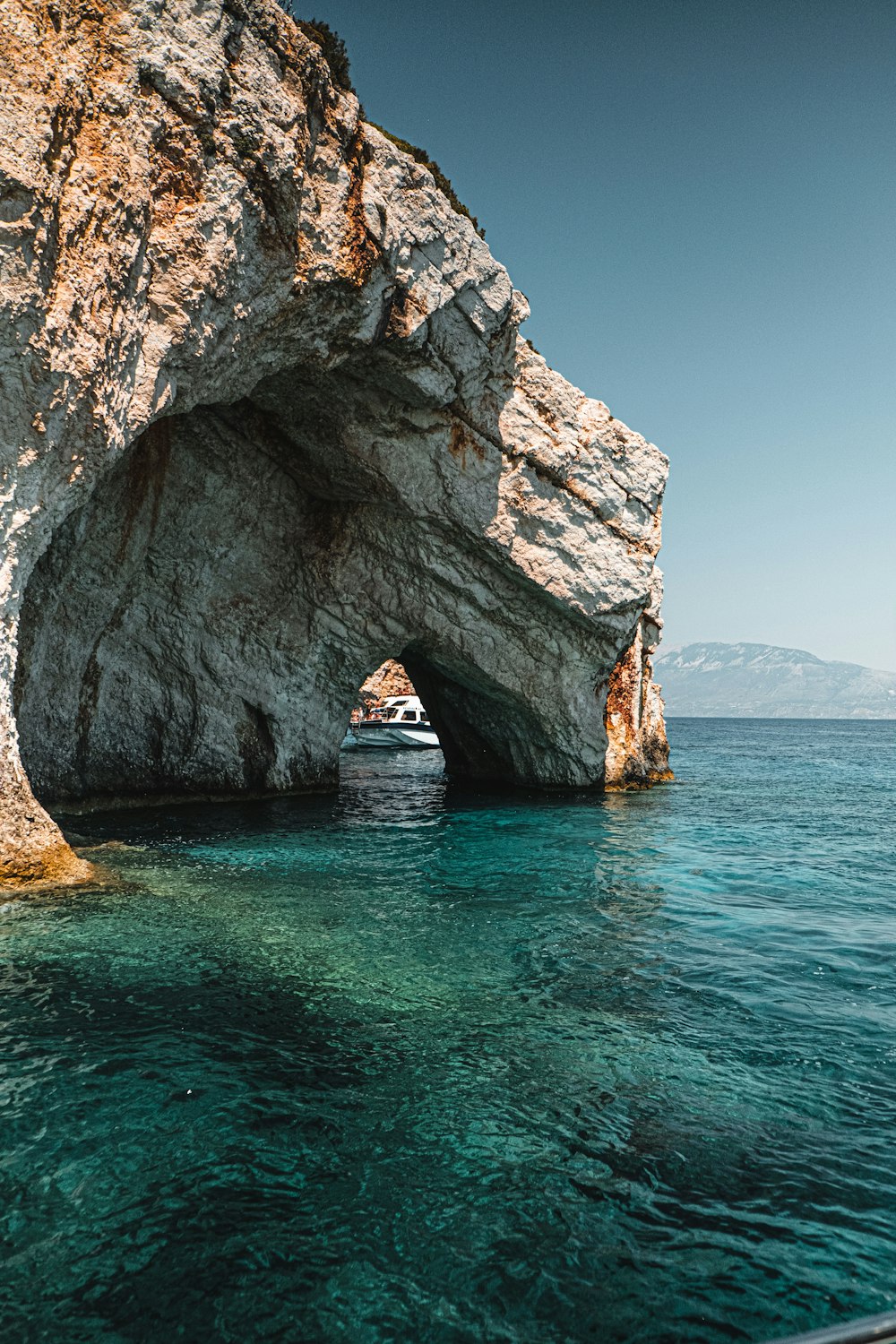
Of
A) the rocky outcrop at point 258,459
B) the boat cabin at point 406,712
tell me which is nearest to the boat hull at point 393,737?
the boat cabin at point 406,712

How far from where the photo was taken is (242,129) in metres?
12.7

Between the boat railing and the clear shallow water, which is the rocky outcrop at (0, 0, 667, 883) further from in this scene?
the boat railing

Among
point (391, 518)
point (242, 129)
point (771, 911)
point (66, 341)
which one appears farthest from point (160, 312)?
point (771, 911)

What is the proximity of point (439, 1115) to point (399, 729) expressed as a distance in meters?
42.5

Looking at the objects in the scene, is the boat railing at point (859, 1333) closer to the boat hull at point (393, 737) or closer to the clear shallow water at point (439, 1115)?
the clear shallow water at point (439, 1115)

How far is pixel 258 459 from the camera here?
20.6 meters

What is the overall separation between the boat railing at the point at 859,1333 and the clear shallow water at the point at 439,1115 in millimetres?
2259

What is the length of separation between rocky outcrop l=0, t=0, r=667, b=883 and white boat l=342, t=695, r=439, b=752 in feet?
52.8

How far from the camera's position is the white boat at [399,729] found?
47750 mm

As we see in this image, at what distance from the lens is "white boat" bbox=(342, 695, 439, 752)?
47750 mm

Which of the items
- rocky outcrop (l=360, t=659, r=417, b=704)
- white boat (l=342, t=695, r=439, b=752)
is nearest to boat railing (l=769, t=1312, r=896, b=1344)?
white boat (l=342, t=695, r=439, b=752)

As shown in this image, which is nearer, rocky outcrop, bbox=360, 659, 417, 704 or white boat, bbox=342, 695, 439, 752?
white boat, bbox=342, 695, 439, 752

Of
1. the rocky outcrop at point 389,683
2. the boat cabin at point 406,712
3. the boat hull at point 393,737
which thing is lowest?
the boat hull at point 393,737

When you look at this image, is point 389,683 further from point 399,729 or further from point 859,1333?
point 859,1333
